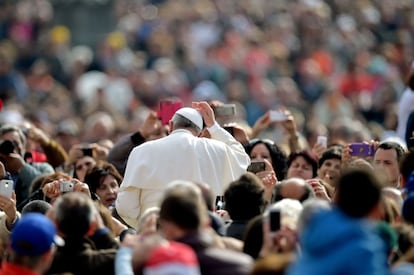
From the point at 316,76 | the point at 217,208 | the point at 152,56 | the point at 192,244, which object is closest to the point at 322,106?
the point at 316,76

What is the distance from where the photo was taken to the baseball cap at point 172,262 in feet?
29.2

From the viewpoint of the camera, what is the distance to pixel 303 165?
593 inches

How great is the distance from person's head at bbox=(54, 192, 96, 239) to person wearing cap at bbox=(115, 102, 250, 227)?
8.12 feet

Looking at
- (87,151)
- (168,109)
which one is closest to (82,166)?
(87,151)

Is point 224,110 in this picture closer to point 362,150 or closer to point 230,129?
point 230,129

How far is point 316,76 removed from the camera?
89.2 feet

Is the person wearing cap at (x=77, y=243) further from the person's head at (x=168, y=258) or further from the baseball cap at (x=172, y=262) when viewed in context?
the baseball cap at (x=172, y=262)

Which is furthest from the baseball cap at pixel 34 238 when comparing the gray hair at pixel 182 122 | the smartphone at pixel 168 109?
the smartphone at pixel 168 109

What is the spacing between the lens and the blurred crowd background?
25.9m

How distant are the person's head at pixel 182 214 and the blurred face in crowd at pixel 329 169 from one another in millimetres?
4994

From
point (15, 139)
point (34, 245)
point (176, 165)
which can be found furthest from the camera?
point (15, 139)

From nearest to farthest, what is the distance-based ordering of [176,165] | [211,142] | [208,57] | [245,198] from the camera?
[245,198], [176,165], [211,142], [208,57]

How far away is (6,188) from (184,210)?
3.33 m

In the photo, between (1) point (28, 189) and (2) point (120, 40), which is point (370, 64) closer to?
(2) point (120, 40)
